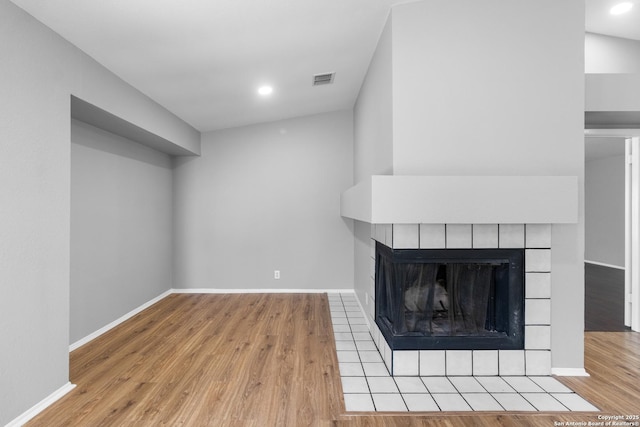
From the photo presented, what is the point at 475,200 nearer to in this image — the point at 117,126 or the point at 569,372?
the point at 569,372

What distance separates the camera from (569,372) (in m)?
2.41

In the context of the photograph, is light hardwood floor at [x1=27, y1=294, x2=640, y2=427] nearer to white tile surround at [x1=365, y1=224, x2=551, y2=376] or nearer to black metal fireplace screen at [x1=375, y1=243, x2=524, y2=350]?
white tile surround at [x1=365, y1=224, x2=551, y2=376]

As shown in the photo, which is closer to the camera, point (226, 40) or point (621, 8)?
point (226, 40)

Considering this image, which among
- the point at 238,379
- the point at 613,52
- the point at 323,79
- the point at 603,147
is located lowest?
the point at 238,379

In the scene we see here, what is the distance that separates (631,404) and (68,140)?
4.02 m

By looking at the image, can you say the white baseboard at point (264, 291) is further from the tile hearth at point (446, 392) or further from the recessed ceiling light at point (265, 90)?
the recessed ceiling light at point (265, 90)

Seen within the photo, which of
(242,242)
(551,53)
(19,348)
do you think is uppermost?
(551,53)

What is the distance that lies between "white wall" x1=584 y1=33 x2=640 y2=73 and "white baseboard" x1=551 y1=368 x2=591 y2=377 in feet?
8.99

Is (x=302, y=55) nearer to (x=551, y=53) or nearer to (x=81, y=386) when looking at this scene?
(x=551, y=53)

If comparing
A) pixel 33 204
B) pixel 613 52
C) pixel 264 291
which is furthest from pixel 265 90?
pixel 613 52

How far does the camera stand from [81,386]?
7.59 feet

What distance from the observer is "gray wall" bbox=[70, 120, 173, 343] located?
307cm

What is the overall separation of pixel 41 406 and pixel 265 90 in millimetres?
3211

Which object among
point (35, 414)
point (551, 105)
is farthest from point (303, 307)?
point (551, 105)
